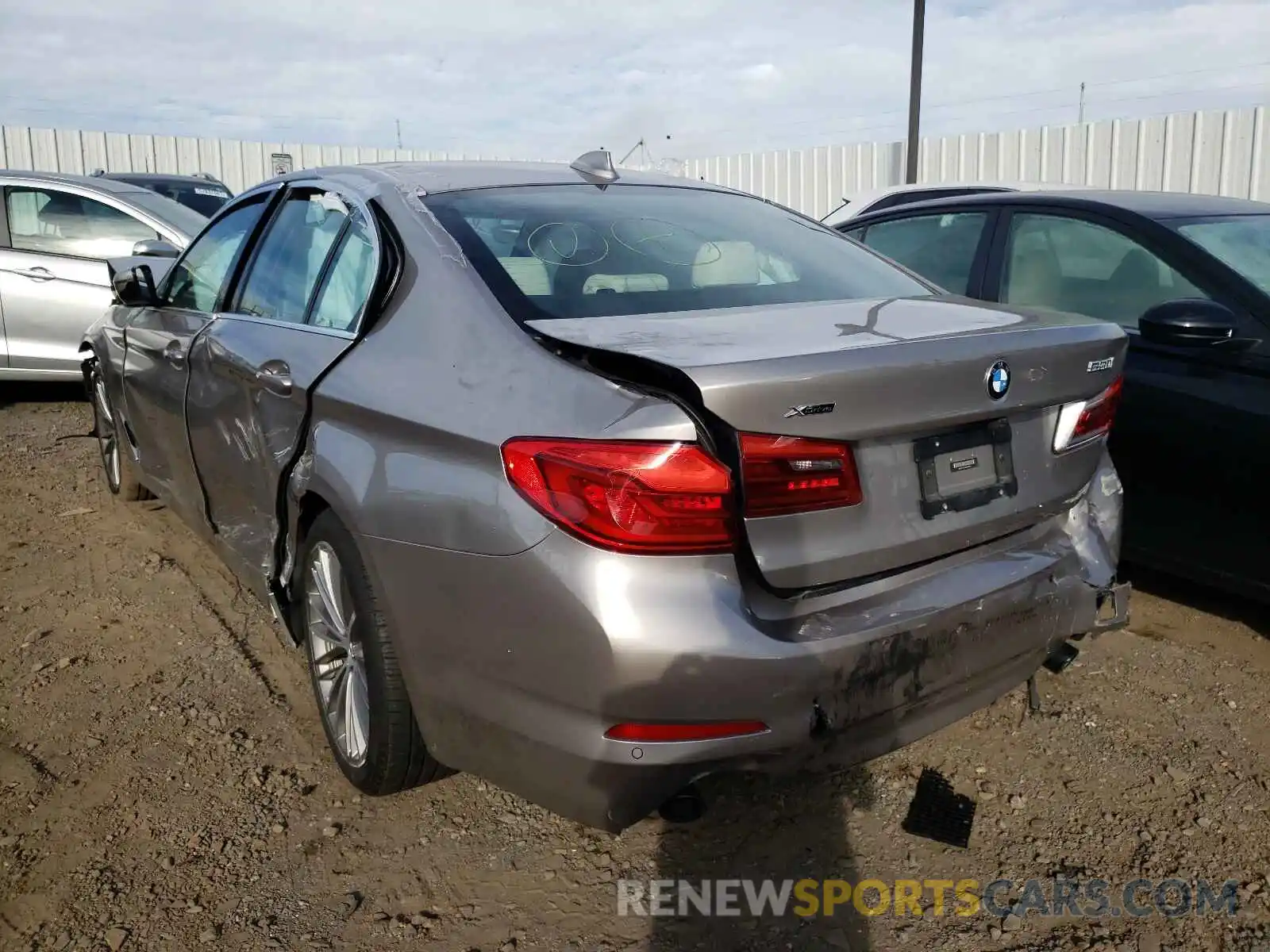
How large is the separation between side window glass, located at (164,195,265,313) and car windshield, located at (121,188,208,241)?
3.96 meters

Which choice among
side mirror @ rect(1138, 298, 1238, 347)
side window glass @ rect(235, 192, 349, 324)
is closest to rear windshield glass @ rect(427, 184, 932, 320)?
side window glass @ rect(235, 192, 349, 324)

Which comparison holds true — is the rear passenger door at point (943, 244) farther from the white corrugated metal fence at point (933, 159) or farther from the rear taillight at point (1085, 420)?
the white corrugated metal fence at point (933, 159)

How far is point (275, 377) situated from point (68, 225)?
591 cm

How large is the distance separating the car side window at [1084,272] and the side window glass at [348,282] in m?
2.59

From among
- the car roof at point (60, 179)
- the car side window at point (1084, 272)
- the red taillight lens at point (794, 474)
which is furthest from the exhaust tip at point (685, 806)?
the car roof at point (60, 179)

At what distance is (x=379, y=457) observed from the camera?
233 centimetres

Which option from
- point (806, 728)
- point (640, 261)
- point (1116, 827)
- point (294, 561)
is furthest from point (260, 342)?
point (1116, 827)

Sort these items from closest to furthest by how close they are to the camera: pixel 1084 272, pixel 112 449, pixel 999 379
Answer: pixel 999 379, pixel 1084 272, pixel 112 449

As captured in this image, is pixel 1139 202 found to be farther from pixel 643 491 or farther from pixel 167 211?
pixel 167 211

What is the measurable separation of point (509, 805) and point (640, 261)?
1.40 meters

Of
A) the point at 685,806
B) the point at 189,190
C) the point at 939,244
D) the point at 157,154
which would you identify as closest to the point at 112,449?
the point at 939,244

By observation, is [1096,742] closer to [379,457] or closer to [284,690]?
[379,457]

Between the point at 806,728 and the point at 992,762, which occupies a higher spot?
the point at 806,728

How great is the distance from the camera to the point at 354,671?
2641 mm
